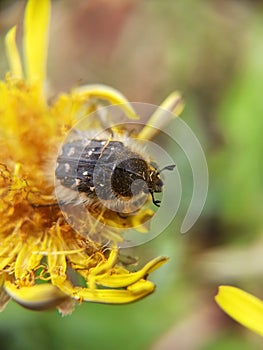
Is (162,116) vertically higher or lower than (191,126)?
→ lower

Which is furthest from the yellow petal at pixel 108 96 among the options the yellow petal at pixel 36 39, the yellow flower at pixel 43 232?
the yellow petal at pixel 36 39

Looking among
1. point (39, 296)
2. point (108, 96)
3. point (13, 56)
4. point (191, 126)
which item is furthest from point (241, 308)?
point (191, 126)

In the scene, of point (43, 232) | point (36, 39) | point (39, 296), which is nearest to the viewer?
point (39, 296)

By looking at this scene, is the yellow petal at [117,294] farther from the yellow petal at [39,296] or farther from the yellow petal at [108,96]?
the yellow petal at [108,96]

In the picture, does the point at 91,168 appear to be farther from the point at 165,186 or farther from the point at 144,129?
the point at 144,129

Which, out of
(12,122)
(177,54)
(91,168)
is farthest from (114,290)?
(177,54)

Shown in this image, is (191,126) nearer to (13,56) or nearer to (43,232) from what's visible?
(13,56)

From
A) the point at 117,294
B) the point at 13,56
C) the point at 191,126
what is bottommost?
the point at 117,294

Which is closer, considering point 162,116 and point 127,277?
point 127,277
